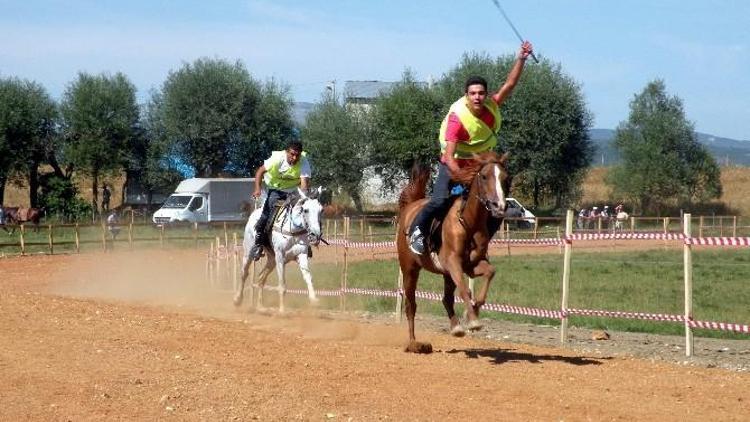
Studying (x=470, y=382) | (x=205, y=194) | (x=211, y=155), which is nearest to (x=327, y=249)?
(x=205, y=194)

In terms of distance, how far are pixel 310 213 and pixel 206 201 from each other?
143 ft

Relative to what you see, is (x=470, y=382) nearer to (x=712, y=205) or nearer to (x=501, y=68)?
(x=501, y=68)

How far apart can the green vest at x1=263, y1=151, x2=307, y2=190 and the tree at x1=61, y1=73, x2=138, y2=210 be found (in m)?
53.6

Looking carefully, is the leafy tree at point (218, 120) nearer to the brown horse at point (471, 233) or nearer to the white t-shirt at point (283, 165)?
the white t-shirt at point (283, 165)

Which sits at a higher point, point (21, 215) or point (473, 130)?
point (473, 130)

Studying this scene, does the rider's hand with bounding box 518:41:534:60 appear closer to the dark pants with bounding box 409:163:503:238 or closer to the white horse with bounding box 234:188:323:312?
the dark pants with bounding box 409:163:503:238

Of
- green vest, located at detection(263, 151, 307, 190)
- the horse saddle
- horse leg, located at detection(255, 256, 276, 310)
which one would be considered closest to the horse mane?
the horse saddle

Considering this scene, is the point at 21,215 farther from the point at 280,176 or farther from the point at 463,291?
the point at 463,291

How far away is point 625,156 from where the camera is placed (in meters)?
84.9

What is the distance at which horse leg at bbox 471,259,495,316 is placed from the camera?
38.3 ft

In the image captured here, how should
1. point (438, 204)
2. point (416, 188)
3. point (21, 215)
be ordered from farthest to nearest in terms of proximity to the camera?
point (21, 215), point (416, 188), point (438, 204)

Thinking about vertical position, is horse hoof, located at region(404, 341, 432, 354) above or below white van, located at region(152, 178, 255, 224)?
below

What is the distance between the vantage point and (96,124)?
71.9 meters

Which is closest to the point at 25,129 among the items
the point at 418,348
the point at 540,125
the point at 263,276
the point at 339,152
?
the point at 339,152
